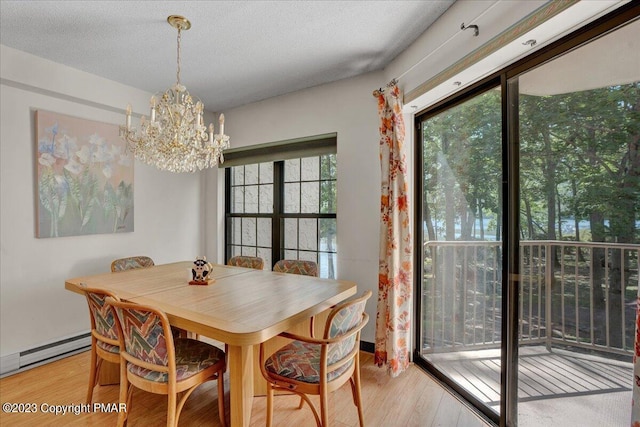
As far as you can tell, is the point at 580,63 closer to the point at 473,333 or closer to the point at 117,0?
the point at 473,333

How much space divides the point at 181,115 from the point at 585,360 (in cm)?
265

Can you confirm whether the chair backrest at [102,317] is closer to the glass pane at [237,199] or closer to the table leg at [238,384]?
the table leg at [238,384]

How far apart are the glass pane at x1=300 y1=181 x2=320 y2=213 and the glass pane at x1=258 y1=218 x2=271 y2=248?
560 millimetres

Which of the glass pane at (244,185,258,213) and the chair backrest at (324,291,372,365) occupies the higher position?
the glass pane at (244,185,258,213)

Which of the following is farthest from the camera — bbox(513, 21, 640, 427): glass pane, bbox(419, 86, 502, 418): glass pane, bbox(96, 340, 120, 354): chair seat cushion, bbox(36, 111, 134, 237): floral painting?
bbox(36, 111, 134, 237): floral painting

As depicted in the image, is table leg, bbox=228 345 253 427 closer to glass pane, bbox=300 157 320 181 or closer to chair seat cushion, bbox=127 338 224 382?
chair seat cushion, bbox=127 338 224 382

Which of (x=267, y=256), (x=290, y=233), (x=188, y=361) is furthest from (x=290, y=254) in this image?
(x=188, y=361)

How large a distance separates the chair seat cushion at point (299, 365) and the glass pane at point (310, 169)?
6.55 feet

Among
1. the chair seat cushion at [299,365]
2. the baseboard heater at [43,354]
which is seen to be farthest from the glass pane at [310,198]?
the baseboard heater at [43,354]

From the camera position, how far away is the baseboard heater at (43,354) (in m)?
2.33

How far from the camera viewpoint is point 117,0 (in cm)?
179

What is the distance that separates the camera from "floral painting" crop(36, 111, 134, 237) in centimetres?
254

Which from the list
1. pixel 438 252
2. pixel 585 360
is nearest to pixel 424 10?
pixel 438 252

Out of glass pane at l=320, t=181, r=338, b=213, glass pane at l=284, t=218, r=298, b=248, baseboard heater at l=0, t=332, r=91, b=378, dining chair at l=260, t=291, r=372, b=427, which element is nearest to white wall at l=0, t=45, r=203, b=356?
baseboard heater at l=0, t=332, r=91, b=378
